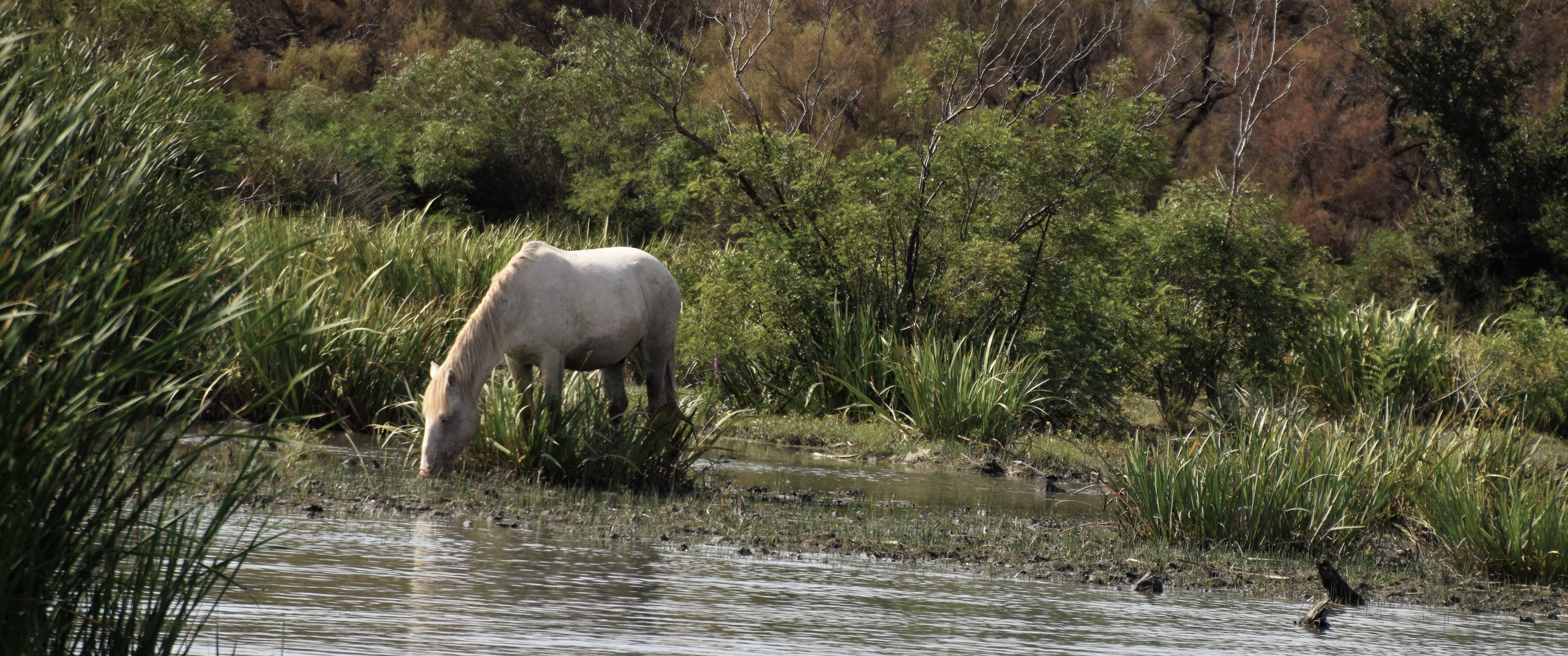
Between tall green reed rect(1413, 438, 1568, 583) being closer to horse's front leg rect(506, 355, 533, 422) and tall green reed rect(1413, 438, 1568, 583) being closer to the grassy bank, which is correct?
the grassy bank

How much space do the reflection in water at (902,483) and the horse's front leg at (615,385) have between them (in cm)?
77

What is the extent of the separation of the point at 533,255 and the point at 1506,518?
5760 millimetres

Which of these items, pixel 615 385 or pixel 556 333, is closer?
pixel 556 333

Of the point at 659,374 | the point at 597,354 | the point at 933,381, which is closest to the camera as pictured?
the point at 597,354

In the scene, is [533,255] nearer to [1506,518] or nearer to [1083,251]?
[1506,518]

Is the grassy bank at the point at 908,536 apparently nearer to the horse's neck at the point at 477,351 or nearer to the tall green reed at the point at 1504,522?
the tall green reed at the point at 1504,522

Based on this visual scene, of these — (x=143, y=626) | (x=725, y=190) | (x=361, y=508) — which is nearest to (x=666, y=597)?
(x=361, y=508)

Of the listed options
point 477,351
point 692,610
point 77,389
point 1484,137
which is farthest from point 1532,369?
point 77,389

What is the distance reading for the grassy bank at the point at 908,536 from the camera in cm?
787

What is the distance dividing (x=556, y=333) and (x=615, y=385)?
3.79 feet

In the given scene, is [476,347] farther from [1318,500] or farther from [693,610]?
[1318,500]

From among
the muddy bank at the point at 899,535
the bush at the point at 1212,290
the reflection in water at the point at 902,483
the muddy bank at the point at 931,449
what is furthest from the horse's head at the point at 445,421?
the bush at the point at 1212,290

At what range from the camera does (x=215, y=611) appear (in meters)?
5.41

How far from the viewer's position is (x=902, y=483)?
36.5 feet
